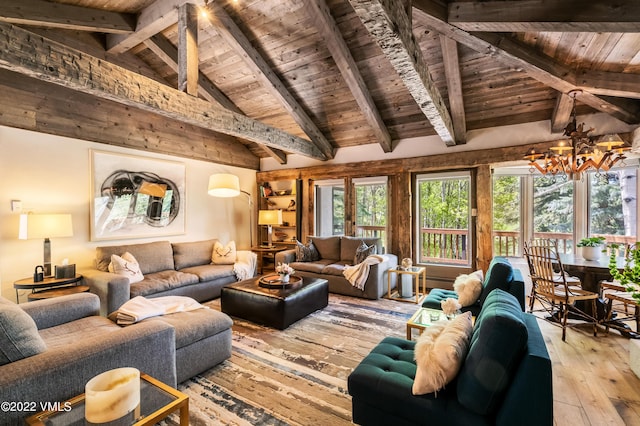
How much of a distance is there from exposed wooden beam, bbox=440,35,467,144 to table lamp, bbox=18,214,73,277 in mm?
4830

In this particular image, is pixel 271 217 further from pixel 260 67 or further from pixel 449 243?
pixel 449 243

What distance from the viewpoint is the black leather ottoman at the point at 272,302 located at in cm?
330

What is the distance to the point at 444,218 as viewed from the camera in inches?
207

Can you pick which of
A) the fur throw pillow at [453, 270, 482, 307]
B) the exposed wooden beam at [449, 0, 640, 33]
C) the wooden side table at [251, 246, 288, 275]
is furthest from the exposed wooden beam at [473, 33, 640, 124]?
the wooden side table at [251, 246, 288, 275]

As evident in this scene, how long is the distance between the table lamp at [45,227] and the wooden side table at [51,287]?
0.25m

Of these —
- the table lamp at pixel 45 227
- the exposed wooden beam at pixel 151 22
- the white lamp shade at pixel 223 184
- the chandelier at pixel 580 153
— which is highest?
the exposed wooden beam at pixel 151 22

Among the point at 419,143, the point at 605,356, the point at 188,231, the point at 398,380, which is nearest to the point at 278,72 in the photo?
the point at 419,143

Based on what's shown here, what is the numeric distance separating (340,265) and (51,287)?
3774 millimetres

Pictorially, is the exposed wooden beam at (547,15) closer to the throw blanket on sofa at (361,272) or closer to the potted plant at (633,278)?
the potted plant at (633,278)

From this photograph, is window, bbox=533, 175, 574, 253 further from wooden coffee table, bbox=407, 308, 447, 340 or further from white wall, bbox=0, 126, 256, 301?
white wall, bbox=0, 126, 256, 301

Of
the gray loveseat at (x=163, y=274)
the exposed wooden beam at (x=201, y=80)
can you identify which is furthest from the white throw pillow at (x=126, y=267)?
the exposed wooden beam at (x=201, y=80)

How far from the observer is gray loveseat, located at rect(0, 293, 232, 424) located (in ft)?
4.70

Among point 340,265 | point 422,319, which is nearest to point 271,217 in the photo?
point 340,265

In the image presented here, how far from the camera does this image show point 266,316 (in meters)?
3.36
